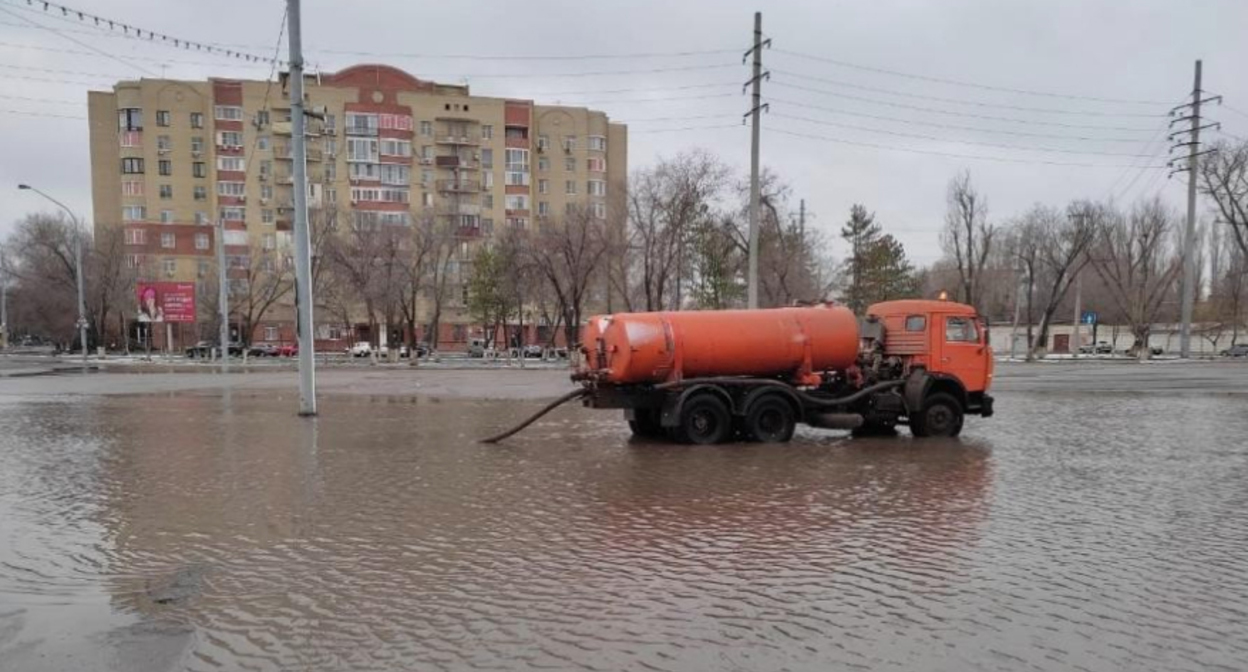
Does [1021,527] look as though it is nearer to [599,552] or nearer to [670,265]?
[599,552]

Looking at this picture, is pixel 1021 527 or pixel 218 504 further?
pixel 218 504

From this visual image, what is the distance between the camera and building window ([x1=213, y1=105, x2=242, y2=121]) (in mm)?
79625

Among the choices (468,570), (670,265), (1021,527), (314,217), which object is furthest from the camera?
(314,217)

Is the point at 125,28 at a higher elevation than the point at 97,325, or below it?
higher

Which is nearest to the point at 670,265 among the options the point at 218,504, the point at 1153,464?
the point at 1153,464

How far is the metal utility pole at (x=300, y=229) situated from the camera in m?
17.0

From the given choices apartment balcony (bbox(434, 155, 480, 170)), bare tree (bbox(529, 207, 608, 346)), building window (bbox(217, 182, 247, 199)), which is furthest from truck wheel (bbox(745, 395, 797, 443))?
building window (bbox(217, 182, 247, 199))

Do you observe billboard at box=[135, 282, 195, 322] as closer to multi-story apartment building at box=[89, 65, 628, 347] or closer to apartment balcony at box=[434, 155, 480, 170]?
multi-story apartment building at box=[89, 65, 628, 347]

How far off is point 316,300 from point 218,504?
56891mm

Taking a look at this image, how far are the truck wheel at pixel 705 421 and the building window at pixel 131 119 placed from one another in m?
86.8

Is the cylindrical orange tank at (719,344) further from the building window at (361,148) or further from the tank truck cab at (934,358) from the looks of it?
the building window at (361,148)

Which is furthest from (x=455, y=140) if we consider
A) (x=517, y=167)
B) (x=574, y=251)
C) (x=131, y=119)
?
(x=574, y=251)

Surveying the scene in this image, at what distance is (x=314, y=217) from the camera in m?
58.3

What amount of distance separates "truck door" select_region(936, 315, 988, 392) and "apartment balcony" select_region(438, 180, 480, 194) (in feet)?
246
